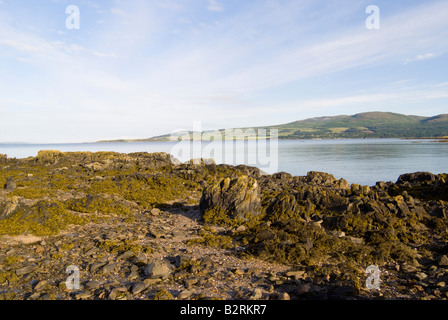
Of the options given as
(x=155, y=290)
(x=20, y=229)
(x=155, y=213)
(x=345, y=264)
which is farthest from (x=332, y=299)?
(x=20, y=229)

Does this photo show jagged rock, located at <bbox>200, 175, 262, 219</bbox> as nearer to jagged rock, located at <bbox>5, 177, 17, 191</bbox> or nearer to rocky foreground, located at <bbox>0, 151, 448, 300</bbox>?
rocky foreground, located at <bbox>0, 151, 448, 300</bbox>

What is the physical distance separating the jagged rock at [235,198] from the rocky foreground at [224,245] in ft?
0.29

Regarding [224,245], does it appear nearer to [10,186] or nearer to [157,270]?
[157,270]

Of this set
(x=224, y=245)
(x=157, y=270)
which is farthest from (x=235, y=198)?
(x=157, y=270)

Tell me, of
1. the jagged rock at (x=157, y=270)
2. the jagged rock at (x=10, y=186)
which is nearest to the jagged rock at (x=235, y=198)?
the jagged rock at (x=157, y=270)

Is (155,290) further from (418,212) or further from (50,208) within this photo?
(418,212)

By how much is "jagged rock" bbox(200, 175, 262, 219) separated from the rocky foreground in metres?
0.09

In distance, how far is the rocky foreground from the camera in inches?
435

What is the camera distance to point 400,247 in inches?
571

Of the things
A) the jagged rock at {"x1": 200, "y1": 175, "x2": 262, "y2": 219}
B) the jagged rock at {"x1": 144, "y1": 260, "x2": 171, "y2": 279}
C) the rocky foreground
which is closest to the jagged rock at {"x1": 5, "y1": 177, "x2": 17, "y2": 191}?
the rocky foreground

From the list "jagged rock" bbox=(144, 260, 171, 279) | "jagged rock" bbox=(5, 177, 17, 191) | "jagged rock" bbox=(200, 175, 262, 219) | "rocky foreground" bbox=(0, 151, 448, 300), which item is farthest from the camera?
"jagged rock" bbox=(5, 177, 17, 191)

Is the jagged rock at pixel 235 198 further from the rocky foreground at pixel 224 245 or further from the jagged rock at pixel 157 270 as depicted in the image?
the jagged rock at pixel 157 270
